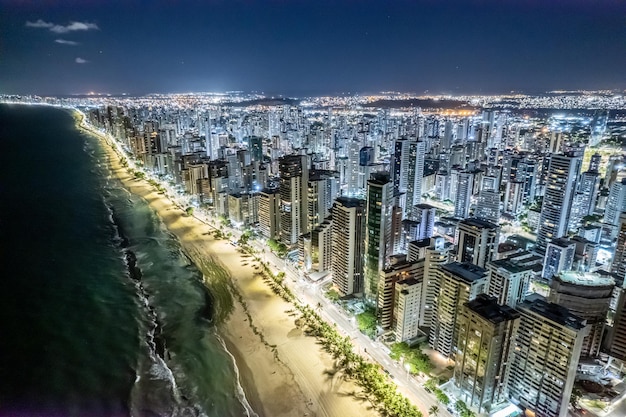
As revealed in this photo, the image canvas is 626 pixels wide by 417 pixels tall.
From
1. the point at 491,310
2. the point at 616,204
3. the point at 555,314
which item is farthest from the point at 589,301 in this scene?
the point at 616,204

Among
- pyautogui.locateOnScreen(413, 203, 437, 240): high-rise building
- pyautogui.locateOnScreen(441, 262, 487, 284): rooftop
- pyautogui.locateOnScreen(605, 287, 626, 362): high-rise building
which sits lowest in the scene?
pyautogui.locateOnScreen(605, 287, 626, 362): high-rise building

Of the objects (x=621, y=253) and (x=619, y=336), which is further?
(x=621, y=253)

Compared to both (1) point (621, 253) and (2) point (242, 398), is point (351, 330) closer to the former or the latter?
(2) point (242, 398)

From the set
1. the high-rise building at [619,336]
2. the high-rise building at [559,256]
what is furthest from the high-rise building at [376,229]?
the high-rise building at [559,256]

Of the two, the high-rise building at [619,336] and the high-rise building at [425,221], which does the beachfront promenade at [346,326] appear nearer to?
the high-rise building at [619,336]

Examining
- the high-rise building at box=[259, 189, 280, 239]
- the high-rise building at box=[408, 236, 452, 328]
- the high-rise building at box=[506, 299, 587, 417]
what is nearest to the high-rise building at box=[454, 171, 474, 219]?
the high-rise building at box=[408, 236, 452, 328]

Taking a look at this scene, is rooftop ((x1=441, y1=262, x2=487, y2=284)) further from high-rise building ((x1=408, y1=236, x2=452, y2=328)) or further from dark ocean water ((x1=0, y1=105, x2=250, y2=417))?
dark ocean water ((x1=0, y1=105, x2=250, y2=417))
